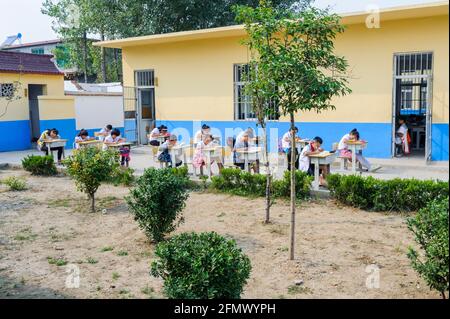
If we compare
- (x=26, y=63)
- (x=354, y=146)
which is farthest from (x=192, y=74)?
(x=354, y=146)

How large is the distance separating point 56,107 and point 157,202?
529 inches

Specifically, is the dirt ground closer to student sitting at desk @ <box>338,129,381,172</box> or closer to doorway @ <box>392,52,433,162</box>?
student sitting at desk @ <box>338,129,381,172</box>

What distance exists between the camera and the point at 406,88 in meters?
15.7

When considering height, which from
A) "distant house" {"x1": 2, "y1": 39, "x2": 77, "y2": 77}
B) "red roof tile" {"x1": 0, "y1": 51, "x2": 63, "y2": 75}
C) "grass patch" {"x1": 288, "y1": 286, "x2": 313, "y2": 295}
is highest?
"distant house" {"x1": 2, "y1": 39, "x2": 77, "y2": 77}

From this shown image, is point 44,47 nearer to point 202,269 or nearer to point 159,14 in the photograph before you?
point 159,14

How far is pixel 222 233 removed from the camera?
692 centimetres

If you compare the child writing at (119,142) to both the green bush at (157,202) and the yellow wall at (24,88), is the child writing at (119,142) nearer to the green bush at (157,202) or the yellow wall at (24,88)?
the green bush at (157,202)

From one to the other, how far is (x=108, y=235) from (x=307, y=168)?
182 inches

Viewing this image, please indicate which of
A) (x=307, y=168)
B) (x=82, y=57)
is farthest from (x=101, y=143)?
(x=82, y=57)

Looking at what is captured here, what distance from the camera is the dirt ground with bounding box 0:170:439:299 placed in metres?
4.98

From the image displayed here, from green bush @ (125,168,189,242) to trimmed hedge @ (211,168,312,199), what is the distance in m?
2.70

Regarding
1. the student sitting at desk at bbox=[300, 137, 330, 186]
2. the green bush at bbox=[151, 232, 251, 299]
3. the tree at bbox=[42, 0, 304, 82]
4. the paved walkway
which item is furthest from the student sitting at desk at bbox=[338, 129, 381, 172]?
the tree at bbox=[42, 0, 304, 82]

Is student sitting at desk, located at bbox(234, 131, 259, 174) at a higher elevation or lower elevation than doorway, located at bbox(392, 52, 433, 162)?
lower

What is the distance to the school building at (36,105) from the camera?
58.3ft
